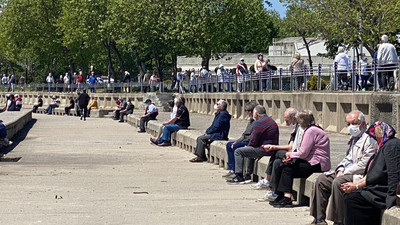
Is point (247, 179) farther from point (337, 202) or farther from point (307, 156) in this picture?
point (337, 202)

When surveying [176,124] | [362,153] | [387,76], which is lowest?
[176,124]

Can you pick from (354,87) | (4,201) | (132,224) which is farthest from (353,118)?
(354,87)

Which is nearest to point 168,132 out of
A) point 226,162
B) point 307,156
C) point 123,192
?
point 226,162

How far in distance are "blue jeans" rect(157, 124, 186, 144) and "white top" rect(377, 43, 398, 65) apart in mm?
7010

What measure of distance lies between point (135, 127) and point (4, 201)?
2757cm

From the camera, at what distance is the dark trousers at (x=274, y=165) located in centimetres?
1363

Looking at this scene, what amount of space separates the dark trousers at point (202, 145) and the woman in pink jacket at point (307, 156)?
832 centimetres

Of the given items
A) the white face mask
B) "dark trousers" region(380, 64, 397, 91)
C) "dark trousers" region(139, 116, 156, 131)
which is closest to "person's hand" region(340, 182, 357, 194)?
the white face mask

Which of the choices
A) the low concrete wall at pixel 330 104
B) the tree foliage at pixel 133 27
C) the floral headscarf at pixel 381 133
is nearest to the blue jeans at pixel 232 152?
the low concrete wall at pixel 330 104

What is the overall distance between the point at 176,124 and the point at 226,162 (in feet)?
27.6

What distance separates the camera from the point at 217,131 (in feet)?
70.1

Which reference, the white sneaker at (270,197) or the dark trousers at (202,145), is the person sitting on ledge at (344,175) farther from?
the dark trousers at (202,145)

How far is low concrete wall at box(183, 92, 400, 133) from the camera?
64.2 ft

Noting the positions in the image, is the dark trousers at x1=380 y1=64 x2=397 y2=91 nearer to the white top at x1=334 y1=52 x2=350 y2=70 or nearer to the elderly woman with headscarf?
the white top at x1=334 y1=52 x2=350 y2=70
